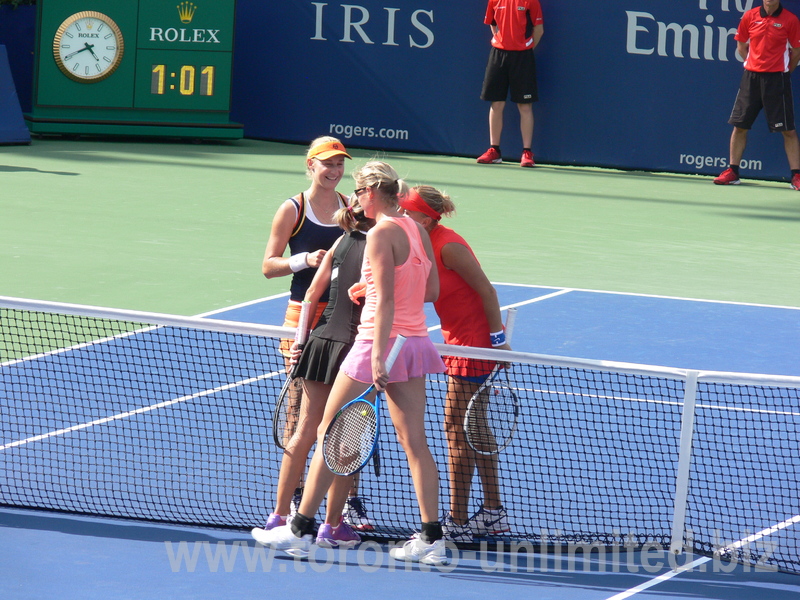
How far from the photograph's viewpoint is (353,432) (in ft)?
16.0

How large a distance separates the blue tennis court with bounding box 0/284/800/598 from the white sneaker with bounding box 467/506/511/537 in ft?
0.26

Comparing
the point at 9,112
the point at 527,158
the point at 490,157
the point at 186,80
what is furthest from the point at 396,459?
the point at 186,80

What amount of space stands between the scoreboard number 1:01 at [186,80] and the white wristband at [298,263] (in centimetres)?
1292

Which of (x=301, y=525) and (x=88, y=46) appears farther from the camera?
(x=88, y=46)

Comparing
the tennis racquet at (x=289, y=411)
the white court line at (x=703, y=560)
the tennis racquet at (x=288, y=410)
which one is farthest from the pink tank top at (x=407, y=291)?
the white court line at (x=703, y=560)

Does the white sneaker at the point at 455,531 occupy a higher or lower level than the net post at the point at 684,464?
lower

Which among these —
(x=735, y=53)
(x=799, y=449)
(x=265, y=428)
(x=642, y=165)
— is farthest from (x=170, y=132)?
(x=799, y=449)

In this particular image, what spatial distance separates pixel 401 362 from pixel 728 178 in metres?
12.3

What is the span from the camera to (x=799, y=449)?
243 inches

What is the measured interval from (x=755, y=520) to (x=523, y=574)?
1.20 meters

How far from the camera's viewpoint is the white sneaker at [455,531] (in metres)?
5.27

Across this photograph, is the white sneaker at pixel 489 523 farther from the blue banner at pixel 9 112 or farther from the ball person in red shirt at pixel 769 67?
the blue banner at pixel 9 112

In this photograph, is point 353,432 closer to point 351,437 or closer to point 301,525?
point 351,437

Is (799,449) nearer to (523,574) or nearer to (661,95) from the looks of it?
(523,574)
